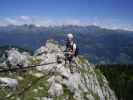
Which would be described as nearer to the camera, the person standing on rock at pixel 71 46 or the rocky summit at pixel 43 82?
the person standing on rock at pixel 71 46

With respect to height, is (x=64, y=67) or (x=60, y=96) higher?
(x=64, y=67)

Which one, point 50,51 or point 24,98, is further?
point 50,51

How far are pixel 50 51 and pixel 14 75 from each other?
2132 centimetres

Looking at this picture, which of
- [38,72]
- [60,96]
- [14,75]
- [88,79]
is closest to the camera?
[60,96]

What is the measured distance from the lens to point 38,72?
Answer: 60031 millimetres

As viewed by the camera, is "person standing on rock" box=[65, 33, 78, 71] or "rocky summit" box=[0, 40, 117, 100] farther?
"rocky summit" box=[0, 40, 117, 100]

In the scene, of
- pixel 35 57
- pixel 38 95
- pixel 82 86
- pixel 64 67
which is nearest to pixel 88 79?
pixel 82 86

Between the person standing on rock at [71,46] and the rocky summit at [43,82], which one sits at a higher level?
the person standing on rock at [71,46]

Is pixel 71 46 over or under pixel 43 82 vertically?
over

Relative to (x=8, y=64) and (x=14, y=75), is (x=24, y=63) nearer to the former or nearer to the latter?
(x=8, y=64)

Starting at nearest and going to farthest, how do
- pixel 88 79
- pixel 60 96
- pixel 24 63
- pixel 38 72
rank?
pixel 60 96, pixel 38 72, pixel 24 63, pixel 88 79

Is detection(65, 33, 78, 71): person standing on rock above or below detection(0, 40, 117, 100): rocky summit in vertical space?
above

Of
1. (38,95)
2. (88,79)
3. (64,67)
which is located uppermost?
(64,67)

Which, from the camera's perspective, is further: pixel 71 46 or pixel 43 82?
pixel 43 82
